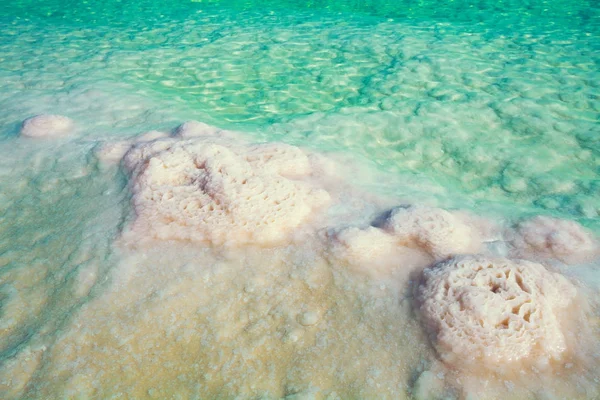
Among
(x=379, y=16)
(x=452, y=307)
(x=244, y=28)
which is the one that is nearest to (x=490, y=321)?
(x=452, y=307)

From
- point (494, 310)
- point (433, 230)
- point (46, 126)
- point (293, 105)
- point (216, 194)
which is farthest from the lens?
point (293, 105)

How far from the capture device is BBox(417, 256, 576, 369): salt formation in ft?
6.23

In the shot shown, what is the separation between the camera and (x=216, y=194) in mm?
2684

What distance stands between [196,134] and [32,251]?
65.3 inches

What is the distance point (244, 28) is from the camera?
26.7 ft

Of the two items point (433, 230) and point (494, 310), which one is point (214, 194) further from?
point (494, 310)

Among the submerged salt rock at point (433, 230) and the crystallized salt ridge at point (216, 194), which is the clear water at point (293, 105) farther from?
the submerged salt rock at point (433, 230)

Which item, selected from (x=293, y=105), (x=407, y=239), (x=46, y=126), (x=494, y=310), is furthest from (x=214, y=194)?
(x=293, y=105)

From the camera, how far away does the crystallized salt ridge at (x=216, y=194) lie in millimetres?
2561

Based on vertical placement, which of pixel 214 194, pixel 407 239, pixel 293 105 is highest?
pixel 214 194

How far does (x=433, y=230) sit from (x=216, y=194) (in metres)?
1.47

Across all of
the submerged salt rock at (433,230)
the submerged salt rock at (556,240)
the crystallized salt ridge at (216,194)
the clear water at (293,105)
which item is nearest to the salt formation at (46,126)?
the clear water at (293,105)

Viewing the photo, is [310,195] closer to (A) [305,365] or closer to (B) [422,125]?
(A) [305,365]

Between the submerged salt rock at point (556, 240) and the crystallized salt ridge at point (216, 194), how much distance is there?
139 centimetres
